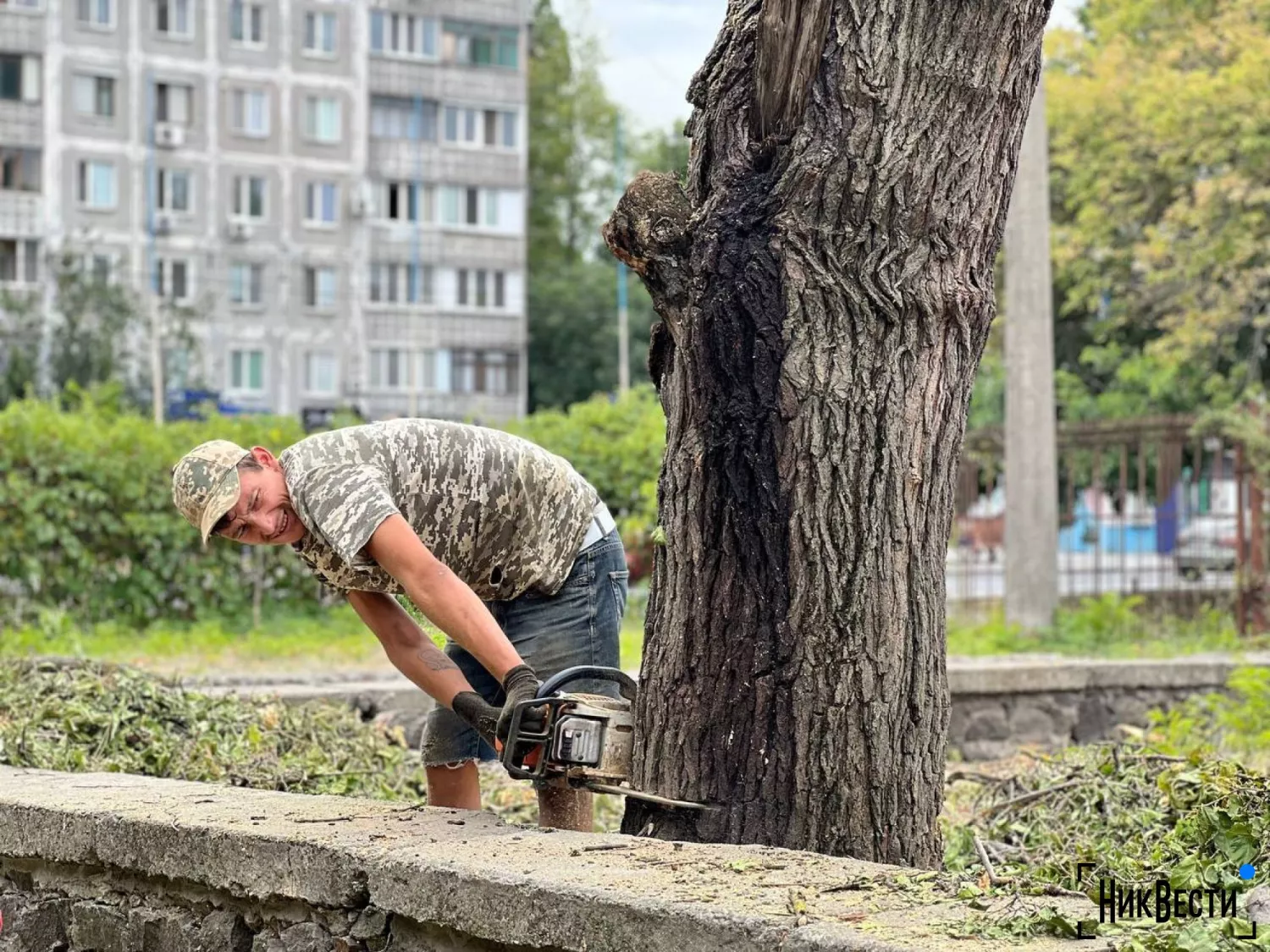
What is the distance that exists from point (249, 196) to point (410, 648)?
4816 cm

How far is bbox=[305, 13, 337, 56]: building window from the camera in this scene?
2057 inches

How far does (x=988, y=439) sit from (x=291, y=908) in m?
13.0

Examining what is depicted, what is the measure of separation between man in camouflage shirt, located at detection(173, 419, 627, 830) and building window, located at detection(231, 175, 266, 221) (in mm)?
47670

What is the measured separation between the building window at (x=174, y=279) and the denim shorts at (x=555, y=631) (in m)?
46.0

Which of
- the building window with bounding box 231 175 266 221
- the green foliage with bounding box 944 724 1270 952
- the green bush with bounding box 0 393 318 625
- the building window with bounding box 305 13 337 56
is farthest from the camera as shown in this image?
the building window with bounding box 305 13 337 56

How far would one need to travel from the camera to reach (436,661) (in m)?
5.04

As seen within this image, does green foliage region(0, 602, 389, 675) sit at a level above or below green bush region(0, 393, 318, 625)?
below

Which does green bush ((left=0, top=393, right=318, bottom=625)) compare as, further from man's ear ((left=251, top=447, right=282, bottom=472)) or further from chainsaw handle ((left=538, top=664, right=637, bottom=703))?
chainsaw handle ((left=538, top=664, right=637, bottom=703))

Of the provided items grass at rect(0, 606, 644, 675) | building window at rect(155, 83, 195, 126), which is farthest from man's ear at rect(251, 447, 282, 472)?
building window at rect(155, 83, 195, 126)

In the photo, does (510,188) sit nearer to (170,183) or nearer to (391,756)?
(170,183)

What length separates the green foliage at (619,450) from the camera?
16.0 meters

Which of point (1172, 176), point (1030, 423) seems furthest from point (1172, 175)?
point (1030, 423)

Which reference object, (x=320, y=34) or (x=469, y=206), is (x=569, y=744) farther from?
(x=469, y=206)

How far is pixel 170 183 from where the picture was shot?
165 ft
